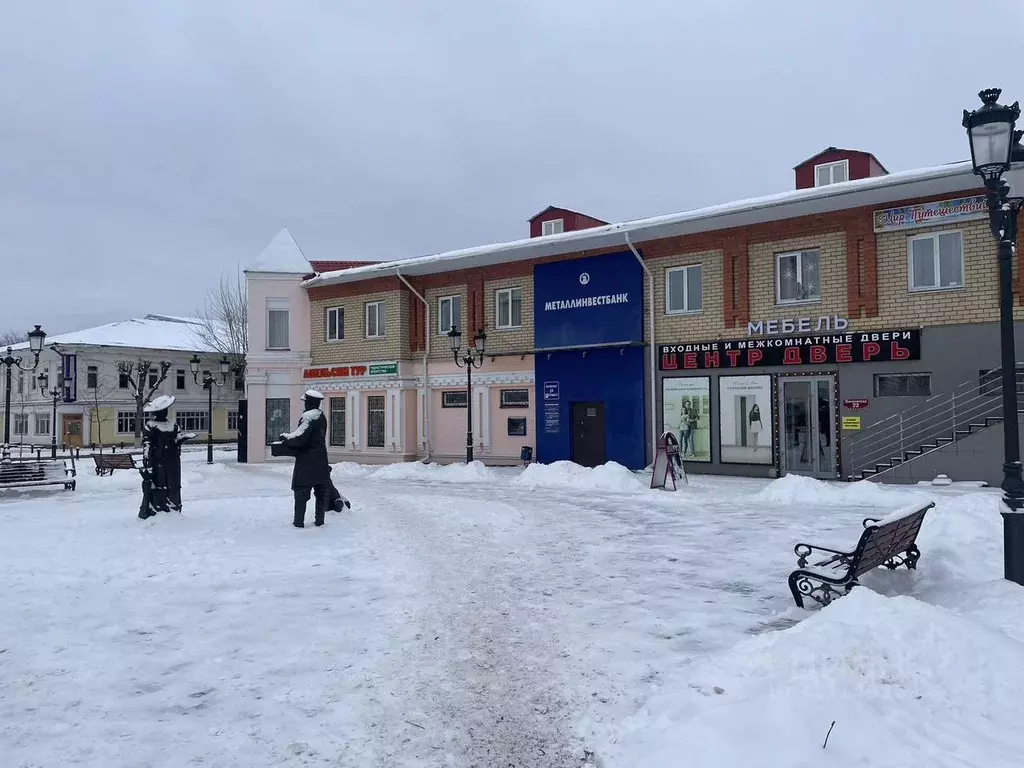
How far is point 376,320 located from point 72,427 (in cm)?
3142

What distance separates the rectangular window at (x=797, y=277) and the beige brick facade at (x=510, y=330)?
7.65m

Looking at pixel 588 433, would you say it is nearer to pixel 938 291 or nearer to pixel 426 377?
pixel 426 377

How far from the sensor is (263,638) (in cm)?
596

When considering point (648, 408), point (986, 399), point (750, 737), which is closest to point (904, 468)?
point (986, 399)

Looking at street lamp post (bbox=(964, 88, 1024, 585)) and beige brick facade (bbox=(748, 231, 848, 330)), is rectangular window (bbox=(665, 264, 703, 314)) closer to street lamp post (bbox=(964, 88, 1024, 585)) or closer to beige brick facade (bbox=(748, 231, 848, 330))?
beige brick facade (bbox=(748, 231, 848, 330))

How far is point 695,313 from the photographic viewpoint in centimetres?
1980

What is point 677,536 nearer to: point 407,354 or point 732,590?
point 732,590

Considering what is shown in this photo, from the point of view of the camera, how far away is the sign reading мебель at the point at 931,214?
16.1m

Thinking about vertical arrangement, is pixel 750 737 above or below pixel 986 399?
below

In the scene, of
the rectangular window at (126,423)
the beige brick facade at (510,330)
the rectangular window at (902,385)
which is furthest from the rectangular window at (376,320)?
the rectangular window at (126,423)

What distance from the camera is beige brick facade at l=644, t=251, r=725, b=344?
64.0 ft

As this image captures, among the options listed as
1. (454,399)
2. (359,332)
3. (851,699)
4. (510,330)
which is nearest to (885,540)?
(851,699)

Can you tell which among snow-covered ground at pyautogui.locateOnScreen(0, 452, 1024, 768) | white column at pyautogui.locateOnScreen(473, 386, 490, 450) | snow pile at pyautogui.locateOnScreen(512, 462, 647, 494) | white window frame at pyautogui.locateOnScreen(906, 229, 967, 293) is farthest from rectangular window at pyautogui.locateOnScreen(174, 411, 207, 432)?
white window frame at pyautogui.locateOnScreen(906, 229, 967, 293)

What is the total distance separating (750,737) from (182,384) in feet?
172
